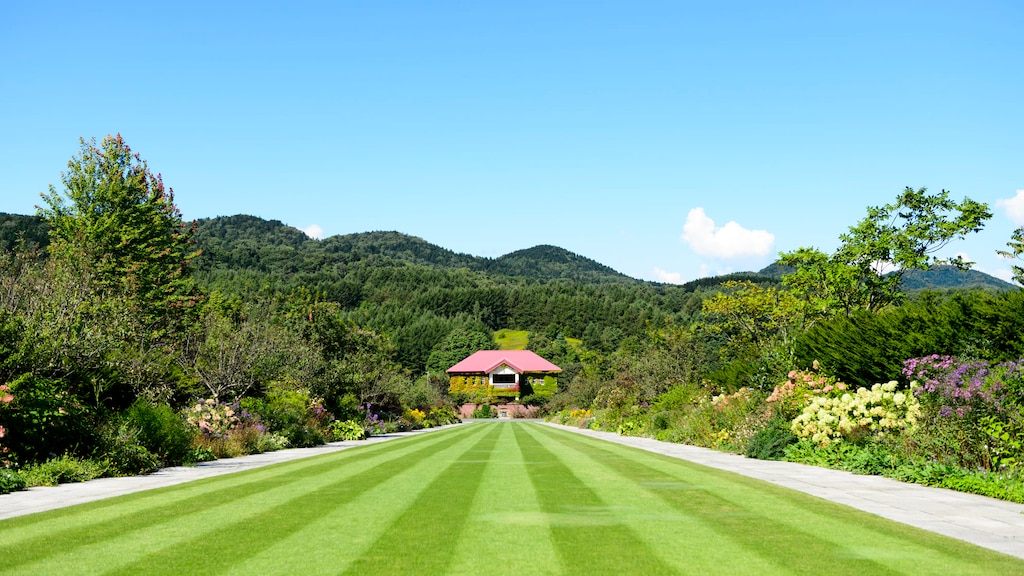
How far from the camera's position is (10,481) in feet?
36.8

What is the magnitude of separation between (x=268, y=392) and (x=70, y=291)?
1141cm

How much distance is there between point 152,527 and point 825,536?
277 inches

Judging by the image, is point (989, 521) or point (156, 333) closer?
point (989, 521)

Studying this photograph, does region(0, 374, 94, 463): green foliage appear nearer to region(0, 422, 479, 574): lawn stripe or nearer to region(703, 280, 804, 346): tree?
region(0, 422, 479, 574): lawn stripe

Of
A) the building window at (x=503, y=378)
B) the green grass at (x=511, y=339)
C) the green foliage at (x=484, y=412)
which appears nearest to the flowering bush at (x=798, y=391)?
the green foliage at (x=484, y=412)

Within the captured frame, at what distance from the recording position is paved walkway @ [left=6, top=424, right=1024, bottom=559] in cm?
793

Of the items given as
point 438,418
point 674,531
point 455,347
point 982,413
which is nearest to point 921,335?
point 982,413

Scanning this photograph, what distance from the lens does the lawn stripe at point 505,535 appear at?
6.08m

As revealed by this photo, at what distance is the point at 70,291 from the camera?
1619 cm

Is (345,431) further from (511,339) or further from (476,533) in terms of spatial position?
(511,339)

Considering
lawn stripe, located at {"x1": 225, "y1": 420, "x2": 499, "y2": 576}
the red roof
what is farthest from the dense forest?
the red roof

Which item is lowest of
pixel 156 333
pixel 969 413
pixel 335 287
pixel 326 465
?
pixel 326 465

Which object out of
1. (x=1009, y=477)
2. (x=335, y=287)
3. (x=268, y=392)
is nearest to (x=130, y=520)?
(x=1009, y=477)

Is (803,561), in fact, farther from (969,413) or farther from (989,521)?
(969,413)
